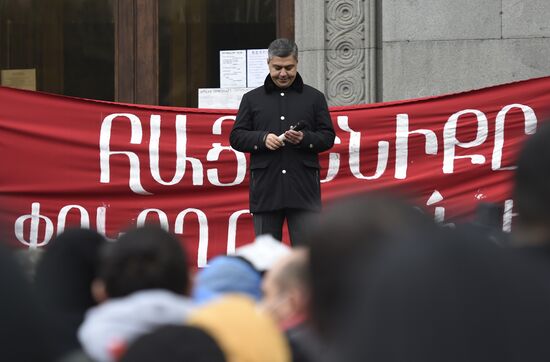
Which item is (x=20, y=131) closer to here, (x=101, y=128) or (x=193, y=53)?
(x=101, y=128)

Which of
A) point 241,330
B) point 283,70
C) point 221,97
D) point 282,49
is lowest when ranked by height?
point 241,330

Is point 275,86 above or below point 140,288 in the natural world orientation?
above

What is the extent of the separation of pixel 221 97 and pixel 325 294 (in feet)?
30.7

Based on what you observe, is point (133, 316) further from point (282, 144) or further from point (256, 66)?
point (256, 66)

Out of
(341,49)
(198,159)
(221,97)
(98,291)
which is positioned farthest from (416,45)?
(98,291)

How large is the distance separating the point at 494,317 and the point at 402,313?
178mm

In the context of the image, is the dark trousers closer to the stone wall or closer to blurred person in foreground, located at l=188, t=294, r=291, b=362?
the stone wall

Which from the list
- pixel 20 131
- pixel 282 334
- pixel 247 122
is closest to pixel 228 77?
pixel 20 131

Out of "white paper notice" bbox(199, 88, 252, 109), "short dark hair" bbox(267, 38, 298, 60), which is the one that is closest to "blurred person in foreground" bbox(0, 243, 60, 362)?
"short dark hair" bbox(267, 38, 298, 60)

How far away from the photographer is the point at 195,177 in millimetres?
10273

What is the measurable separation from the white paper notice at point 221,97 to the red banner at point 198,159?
122 centimetres

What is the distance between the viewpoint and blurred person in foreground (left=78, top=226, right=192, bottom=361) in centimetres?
332

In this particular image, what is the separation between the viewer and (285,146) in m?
8.29

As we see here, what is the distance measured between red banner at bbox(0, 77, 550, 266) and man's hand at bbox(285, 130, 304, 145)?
6.32 ft
